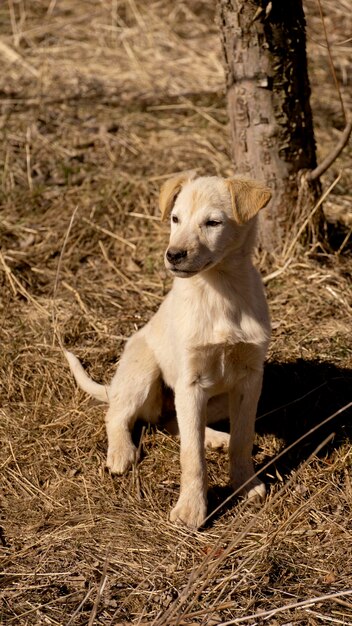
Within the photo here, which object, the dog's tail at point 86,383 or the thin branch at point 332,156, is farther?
the thin branch at point 332,156

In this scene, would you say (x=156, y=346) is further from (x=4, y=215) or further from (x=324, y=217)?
(x=4, y=215)

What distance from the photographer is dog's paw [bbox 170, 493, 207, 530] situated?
450cm

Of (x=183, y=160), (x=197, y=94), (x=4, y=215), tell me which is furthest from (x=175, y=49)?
(x=4, y=215)

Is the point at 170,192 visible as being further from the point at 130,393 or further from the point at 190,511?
the point at 190,511

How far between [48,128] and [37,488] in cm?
457

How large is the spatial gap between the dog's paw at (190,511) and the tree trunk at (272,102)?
2.76m

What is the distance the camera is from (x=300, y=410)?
553 centimetres

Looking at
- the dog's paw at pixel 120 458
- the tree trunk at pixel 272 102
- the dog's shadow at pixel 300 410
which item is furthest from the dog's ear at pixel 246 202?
the tree trunk at pixel 272 102

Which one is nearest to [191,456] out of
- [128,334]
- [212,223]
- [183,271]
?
[183,271]

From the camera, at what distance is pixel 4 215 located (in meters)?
7.46

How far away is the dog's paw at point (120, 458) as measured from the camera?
5.00 metres

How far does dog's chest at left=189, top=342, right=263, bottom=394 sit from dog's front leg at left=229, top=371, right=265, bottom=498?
0.06m

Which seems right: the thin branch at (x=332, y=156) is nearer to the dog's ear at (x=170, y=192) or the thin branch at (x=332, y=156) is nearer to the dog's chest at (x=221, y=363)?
the dog's ear at (x=170, y=192)

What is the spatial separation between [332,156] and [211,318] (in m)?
2.20
